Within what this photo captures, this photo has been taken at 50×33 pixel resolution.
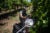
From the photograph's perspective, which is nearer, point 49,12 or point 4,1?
point 49,12

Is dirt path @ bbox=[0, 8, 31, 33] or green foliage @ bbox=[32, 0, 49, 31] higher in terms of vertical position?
green foliage @ bbox=[32, 0, 49, 31]

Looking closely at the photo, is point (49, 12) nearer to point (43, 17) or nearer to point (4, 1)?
point (43, 17)

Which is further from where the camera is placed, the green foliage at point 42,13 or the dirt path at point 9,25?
the dirt path at point 9,25

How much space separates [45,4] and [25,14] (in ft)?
2.56

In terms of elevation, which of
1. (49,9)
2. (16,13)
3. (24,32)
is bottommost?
(24,32)

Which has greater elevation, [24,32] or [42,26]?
[42,26]

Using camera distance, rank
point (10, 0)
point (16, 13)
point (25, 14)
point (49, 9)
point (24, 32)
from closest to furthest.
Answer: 1. point (49, 9)
2. point (24, 32)
3. point (25, 14)
4. point (16, 13)
5. point (10, 0)

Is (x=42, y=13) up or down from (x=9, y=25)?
up

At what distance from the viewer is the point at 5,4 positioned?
188 centimetres

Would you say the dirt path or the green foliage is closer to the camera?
the green foliage

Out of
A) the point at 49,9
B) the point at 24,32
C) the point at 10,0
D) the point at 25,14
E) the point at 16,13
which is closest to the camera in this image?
the point at 49,9

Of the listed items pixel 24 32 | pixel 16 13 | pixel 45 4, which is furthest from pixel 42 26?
pixel 16 13

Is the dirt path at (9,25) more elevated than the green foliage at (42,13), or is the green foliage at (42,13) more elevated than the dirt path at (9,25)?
the green foliage at (42,13)

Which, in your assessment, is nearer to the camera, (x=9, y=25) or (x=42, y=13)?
(x=42, y=13)
